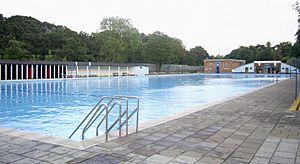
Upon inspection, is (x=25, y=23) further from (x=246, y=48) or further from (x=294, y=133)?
(x=246, y=48)

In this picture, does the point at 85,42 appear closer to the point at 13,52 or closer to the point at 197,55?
the point at 13,52

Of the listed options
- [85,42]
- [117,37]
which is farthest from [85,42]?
[117,37]

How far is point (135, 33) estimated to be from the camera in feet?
174

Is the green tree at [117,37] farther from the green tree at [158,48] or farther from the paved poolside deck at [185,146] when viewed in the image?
the paved poolside deck at [185,146]

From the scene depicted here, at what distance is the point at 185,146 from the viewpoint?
445 centimetres

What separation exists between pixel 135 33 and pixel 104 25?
241 inches

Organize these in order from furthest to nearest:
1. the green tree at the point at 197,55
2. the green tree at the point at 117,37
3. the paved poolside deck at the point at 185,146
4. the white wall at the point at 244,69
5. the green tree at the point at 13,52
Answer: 1. the green tree at the point at 197,55
2. the white wall at the point at 244,69
3. the green tree at the point at 117,37
4. the green tree at the point at 13,52
5. the paved poolside deck at the point at 185,146

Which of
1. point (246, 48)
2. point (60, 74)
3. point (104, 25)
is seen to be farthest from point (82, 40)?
point (246, 48)

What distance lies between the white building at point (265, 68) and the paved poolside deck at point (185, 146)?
64.8 metres

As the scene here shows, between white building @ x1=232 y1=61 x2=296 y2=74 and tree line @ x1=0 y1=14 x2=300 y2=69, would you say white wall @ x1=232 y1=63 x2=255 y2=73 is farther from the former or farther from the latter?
tree line @ x1=0 y1=14 x2=300 y2=69

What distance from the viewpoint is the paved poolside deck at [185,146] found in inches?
150

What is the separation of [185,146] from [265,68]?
226ft

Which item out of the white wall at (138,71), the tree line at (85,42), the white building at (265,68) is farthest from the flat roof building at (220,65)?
the white wall at (138,71)

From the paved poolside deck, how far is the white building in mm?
64790
